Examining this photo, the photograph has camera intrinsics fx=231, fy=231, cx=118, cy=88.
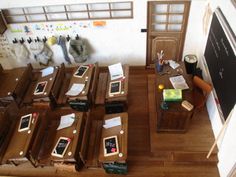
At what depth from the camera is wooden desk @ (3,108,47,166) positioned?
3.40 metres

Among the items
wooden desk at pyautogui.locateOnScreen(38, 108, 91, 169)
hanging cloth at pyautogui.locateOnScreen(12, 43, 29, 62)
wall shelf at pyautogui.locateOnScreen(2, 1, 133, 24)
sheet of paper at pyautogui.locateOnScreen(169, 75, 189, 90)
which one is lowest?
wooden desk at pyautogui.locateOnScreen(38, 108, 91, 169)

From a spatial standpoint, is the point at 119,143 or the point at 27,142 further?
the point at 27,142

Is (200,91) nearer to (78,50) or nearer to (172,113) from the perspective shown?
(172,113)

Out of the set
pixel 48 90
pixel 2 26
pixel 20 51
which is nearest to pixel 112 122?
pixel 48 90

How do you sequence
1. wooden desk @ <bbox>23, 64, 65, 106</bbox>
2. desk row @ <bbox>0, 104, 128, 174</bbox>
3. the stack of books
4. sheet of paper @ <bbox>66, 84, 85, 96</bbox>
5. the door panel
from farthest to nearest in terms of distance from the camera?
the door panel
wooden desk @ <bbox>23, 64, 65, 106</bbox>
sheet of paper @ <bbox>66, 84, 85, 96</bbox>
the stack of books
desk row @ <bbox>0, 104, 128, 174</bbox>

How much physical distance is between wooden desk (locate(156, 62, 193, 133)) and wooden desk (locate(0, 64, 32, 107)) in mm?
2607

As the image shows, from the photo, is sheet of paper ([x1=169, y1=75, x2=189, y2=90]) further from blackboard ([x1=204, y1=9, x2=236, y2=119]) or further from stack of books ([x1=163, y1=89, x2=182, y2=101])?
blackboard ([x1=204, y1=9, x2=236, y2=119])

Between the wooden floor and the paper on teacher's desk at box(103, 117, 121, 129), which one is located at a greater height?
the paper on teacher's desk at box(103, 117, 121, 129)

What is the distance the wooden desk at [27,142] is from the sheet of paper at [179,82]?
2216 mm

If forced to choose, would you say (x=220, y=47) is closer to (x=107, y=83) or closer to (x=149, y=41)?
(x=149, y=41)

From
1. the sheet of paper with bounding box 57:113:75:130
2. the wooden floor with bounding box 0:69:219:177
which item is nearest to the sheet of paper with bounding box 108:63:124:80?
the wooden floor with bounding box 0:69:219:177

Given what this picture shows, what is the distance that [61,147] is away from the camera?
3.40m

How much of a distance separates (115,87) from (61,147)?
1.39 m

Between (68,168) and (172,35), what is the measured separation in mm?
3126
